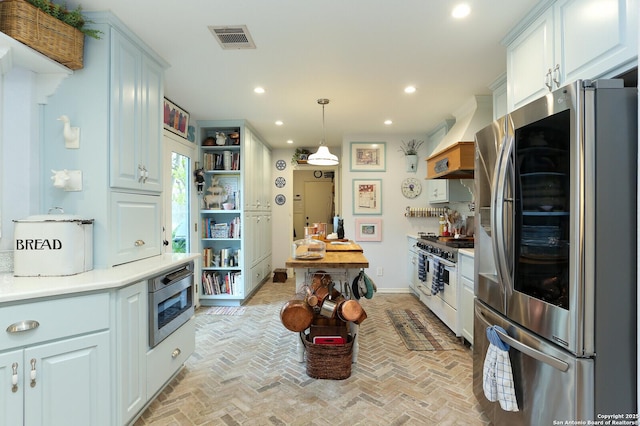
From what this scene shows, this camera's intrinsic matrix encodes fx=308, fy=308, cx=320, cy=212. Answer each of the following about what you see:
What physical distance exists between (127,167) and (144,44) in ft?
3.02

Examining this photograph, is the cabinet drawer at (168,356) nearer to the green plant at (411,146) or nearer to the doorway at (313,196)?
the green plant at (411,146)

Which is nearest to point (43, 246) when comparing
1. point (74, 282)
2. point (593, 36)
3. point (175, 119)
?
point (74, 282)

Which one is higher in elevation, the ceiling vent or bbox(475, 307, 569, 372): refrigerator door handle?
the ceiling vent

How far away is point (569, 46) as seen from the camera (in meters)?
1.63

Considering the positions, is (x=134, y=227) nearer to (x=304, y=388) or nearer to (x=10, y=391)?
(x=10, y=391)

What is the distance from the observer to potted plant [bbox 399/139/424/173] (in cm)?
475

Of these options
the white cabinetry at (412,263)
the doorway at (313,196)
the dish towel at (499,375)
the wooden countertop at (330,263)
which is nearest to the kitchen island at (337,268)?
the wooden countertop at (330,263)

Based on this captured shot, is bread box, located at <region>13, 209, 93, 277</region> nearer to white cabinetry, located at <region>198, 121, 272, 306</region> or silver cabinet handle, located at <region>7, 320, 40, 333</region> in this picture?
silver cabinet handle, located at <region>7, 320, 40, 333</region>

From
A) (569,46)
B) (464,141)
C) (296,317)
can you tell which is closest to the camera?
(569,46)

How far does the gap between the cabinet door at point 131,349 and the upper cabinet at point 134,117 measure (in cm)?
71

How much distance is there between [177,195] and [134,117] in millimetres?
1704

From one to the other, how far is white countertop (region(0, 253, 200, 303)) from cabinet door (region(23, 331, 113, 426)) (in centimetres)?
25

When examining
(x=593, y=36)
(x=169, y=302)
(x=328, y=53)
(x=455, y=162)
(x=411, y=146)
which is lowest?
(x=169, y=302)

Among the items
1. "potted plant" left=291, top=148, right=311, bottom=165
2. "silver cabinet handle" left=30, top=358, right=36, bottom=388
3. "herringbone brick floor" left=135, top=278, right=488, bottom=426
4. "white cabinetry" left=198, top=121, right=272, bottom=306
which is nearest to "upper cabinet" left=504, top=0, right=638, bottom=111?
"herringbone brick floor" left=135, top=278, right=488, bottom=426
